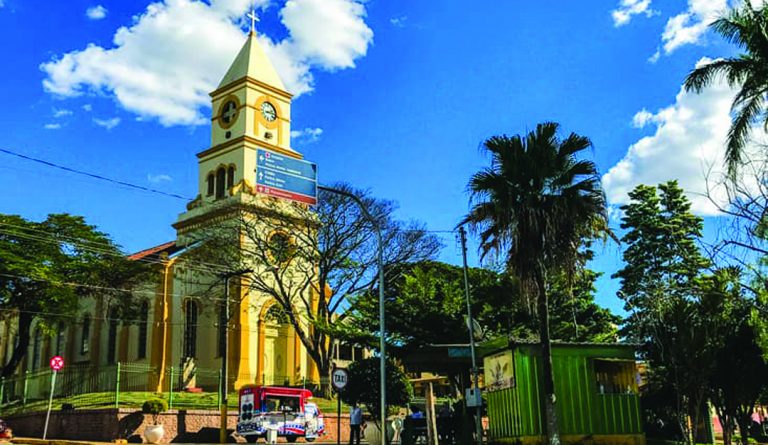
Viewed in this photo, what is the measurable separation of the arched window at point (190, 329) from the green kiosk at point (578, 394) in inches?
1145

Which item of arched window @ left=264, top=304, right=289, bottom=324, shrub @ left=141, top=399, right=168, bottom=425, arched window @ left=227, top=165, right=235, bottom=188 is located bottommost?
shrub @ left=141, top=399, right=168, bottom=425

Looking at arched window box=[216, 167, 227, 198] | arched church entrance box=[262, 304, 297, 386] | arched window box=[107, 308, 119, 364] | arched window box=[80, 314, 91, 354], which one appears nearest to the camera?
arched church entrance box=[262, 304, 297, 386]

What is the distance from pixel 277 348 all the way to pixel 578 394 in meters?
29.3

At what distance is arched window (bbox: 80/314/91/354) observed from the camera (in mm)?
54250

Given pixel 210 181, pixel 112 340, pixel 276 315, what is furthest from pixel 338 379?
pixel 112 340

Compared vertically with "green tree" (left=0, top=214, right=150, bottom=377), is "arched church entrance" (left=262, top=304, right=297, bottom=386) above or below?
below

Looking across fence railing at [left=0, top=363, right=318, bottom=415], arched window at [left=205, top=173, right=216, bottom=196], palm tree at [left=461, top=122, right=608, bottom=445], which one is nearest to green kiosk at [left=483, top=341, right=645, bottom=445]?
palm tree at [left=461, top=122, right=608, bottom=445]

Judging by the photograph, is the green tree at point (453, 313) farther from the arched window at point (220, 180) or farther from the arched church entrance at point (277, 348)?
the arched window at point (220, 180)

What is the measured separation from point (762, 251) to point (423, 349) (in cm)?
1170

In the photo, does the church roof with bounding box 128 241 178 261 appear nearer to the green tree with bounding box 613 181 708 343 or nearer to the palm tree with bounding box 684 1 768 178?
the green tree with bounding box 613 181 708 343

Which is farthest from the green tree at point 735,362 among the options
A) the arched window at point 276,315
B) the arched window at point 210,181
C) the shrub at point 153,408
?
the arched window at point 210,181

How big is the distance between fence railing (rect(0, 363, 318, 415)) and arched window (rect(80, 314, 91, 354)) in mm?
1752

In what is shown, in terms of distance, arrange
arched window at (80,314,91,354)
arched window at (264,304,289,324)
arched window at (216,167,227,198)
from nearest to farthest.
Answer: arched window at (264,304,289,324)
arched window at (216,167,227,198)
arched window at (80,314,91,354)

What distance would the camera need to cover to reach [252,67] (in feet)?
170
